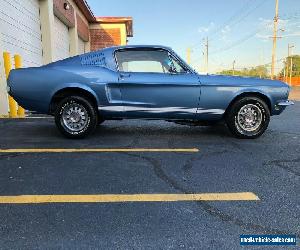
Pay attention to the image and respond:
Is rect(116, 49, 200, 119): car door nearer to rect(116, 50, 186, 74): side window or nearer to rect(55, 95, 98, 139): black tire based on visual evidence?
rect(116, 50, 186, 74): side window

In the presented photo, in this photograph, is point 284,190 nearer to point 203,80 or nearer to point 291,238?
point 291,238

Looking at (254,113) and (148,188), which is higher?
(254,113)

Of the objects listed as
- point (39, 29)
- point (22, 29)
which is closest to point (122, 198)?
point (22, 29)

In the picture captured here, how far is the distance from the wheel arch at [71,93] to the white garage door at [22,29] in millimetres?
3551

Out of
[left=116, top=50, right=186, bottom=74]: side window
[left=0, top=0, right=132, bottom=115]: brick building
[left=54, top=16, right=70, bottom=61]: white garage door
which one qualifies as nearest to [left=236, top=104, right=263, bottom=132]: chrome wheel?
[left=116, top=50, right=186, bottom=74]: side window

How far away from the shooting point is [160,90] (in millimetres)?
5293

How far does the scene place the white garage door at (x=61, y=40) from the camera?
13.8 metres

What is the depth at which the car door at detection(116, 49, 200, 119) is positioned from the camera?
5281 millimetres

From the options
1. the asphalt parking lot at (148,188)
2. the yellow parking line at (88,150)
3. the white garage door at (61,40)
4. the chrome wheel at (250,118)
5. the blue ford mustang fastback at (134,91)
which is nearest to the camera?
the asphalt parking lot at (148,188)

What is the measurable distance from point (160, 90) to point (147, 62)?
598 mm

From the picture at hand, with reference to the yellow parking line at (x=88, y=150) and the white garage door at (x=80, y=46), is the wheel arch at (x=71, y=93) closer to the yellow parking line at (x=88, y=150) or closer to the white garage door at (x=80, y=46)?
the yellow parking line at (x=88, y=150)

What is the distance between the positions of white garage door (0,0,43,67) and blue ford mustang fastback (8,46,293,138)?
3508 mm

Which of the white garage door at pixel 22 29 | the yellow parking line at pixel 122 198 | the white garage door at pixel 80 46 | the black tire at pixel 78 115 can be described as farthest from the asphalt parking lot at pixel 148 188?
the white garage door at pixel 80 46

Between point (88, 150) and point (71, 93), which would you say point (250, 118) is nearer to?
point (88, 150)
